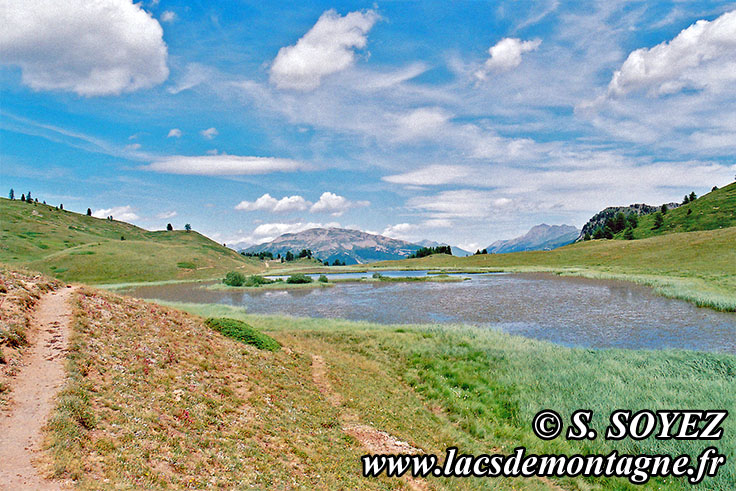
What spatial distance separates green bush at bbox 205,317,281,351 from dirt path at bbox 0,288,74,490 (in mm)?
8686

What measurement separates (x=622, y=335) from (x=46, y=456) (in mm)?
40764

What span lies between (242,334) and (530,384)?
1909 centimetres

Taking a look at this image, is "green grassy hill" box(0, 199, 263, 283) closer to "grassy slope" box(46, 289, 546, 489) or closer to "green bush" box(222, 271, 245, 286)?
"green bush" box(222, 271, 245, 286)

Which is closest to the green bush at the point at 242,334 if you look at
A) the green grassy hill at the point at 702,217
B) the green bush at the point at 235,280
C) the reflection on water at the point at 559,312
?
the reflection on water at the point at 559,312

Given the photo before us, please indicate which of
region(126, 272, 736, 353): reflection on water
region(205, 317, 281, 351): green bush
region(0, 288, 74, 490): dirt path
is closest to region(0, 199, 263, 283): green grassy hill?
region(126, 272, 736, 353): reflection on water

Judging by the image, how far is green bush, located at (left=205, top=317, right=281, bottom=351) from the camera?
22.8m

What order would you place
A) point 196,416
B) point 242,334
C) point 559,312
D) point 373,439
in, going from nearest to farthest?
point 196,416, point 373,439, point 242,334, point 559,312

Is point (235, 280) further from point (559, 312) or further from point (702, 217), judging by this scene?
point (702, 217)

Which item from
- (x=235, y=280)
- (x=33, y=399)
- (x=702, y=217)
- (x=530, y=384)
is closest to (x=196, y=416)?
(x=33, y=399)

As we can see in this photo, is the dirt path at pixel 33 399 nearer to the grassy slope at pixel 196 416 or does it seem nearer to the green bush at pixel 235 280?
the grassy slope at pixel 196 416

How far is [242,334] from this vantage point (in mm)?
23250

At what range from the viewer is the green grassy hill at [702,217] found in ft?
486

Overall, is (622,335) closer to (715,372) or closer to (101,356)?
(715,372)

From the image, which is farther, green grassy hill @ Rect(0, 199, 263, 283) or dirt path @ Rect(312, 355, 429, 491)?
green grassy hill @ Rect(0, 199, 263, 283)
